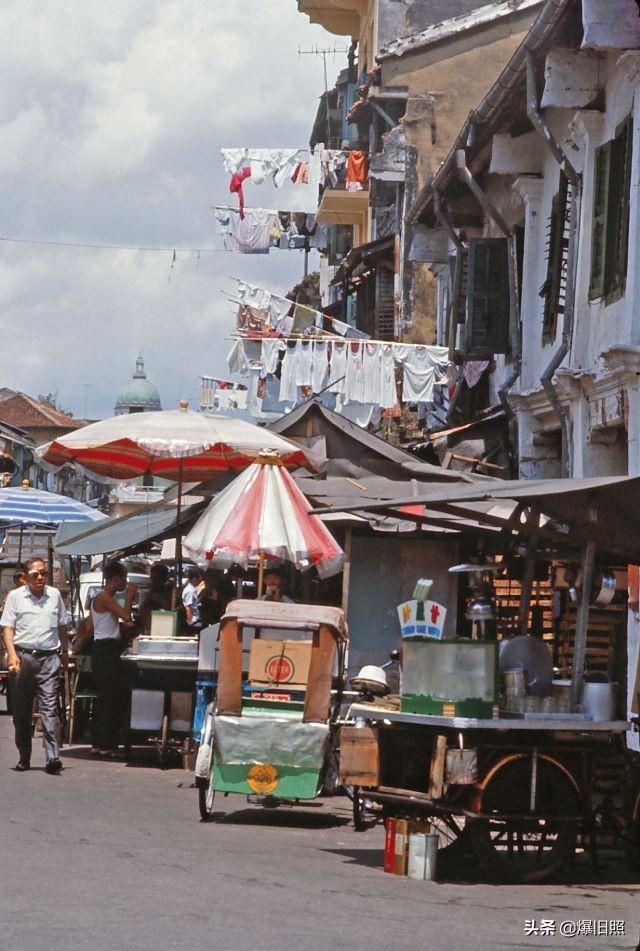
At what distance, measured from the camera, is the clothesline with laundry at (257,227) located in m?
45.0

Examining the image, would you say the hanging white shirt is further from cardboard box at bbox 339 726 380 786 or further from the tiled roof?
the tiled roof

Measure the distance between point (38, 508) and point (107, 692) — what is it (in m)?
6.41

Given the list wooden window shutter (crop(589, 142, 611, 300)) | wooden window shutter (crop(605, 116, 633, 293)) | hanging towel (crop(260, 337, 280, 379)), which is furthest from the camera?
hanging towel (crop(260, 337, 280, 379))

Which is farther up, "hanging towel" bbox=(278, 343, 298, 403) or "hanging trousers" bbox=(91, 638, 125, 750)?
"hanging towel" bbox=(278, 343, 298, 403)

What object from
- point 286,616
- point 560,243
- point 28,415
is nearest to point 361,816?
point 286,616

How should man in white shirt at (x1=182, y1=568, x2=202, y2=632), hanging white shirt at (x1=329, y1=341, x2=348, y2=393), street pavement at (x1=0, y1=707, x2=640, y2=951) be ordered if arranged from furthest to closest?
1. hanging white shirt at (x1=329, y1=341, x2=348, y2=393)
2. man in white shirt at (x1=182, y1=568, x2=202, y2=632)
3. street pavement at (x1=0, y1=707, x2=640, y2=951)

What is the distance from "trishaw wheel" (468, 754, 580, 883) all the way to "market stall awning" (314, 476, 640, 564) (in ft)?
4.96

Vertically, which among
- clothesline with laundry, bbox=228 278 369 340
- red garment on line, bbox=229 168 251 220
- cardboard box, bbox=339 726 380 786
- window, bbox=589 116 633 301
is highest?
red garment on line, bbox=229 168 251 220

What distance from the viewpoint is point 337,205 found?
45812 mm

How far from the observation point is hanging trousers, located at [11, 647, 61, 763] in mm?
14117

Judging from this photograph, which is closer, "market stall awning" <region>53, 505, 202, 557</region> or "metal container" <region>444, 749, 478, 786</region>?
"metal container" <region>444, 749, 478, 786</region>

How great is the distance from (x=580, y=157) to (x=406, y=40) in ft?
61.1

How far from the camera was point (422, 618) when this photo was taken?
54.6ft

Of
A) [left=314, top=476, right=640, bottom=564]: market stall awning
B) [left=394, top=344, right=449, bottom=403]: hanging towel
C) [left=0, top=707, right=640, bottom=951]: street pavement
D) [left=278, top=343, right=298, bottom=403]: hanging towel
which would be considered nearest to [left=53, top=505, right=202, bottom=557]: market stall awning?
[left=0, top=707, right=640, bottom=951]: street pavement
